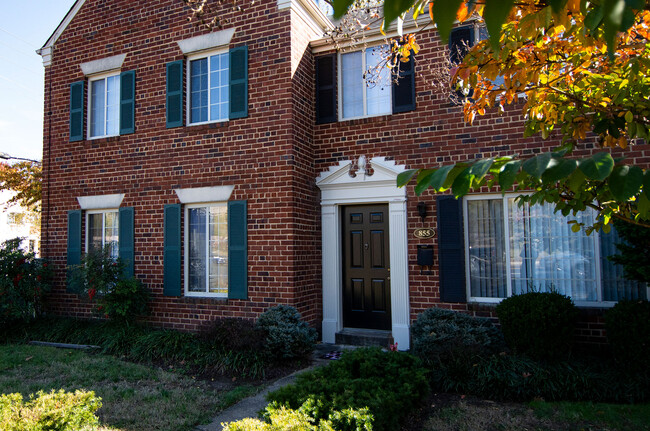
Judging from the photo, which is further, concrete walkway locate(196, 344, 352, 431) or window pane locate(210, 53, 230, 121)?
window pane locate(210, 53, 230, 121)

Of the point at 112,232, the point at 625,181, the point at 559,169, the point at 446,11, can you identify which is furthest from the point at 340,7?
the point at 112,232

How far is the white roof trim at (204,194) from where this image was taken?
866cm

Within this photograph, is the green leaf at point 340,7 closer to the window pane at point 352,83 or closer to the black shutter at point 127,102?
the window pane at point 352,83

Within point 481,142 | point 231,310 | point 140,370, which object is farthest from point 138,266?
point 481,142

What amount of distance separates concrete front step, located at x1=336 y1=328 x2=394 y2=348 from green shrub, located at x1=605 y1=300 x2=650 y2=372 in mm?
3317

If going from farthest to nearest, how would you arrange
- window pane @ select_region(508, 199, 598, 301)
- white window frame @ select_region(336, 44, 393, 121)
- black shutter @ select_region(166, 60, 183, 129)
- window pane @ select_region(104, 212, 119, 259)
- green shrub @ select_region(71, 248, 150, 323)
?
window pane @ select_region(104, 212, 119, 259), black shutter @ select_region(166, 60, 183, 129), green shrub @ select_region(71, 248, 150, 323), white window frame @ select_region(336, 44, 393, 121), window pane @ select_region(508, 199, 598, 301)

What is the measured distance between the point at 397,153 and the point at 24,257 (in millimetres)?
7902

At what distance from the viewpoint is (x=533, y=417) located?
16.3 ft

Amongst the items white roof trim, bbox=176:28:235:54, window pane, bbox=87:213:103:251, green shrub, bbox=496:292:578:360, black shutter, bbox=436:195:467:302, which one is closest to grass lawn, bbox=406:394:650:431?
green shrub, bbox=496:292:578:360

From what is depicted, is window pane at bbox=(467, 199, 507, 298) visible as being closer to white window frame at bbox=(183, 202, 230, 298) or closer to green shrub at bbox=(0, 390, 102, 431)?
white window frame at bbox=(183, 202, 230, 298)

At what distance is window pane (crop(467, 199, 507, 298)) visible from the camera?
755cm

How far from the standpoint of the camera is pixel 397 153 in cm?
825

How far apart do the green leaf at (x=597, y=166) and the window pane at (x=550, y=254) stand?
19.9 feet

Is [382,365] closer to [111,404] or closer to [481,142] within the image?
[111,404]
